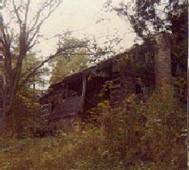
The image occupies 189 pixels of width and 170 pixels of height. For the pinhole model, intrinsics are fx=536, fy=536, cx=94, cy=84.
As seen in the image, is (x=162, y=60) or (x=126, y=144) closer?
(x=126, y=144)

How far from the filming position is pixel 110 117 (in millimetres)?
12258

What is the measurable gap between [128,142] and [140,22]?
4.14m

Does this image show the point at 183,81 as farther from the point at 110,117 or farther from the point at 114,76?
the point at 114,76

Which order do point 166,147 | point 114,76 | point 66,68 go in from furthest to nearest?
point 66,68 → point 114,76 → point 166,147

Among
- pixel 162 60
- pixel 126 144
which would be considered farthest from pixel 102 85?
pixel 126 144

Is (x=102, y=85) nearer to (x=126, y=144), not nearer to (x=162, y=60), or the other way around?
(x=162, y=60)

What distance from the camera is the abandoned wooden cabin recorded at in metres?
15.7

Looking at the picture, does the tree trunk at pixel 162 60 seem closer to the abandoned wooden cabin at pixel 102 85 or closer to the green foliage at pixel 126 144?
the abandoned wooden cabin at pixel 102 85

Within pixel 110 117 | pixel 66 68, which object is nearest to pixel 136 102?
pixel 110 117

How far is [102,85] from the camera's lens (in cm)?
2345

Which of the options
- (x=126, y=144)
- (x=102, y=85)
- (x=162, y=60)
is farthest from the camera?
(x=102, y=85)

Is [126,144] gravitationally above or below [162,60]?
below

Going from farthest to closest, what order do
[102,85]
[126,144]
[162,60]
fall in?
[102,85], [162,60], [126,144]

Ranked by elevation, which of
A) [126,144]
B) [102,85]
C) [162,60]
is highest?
[162,60]
